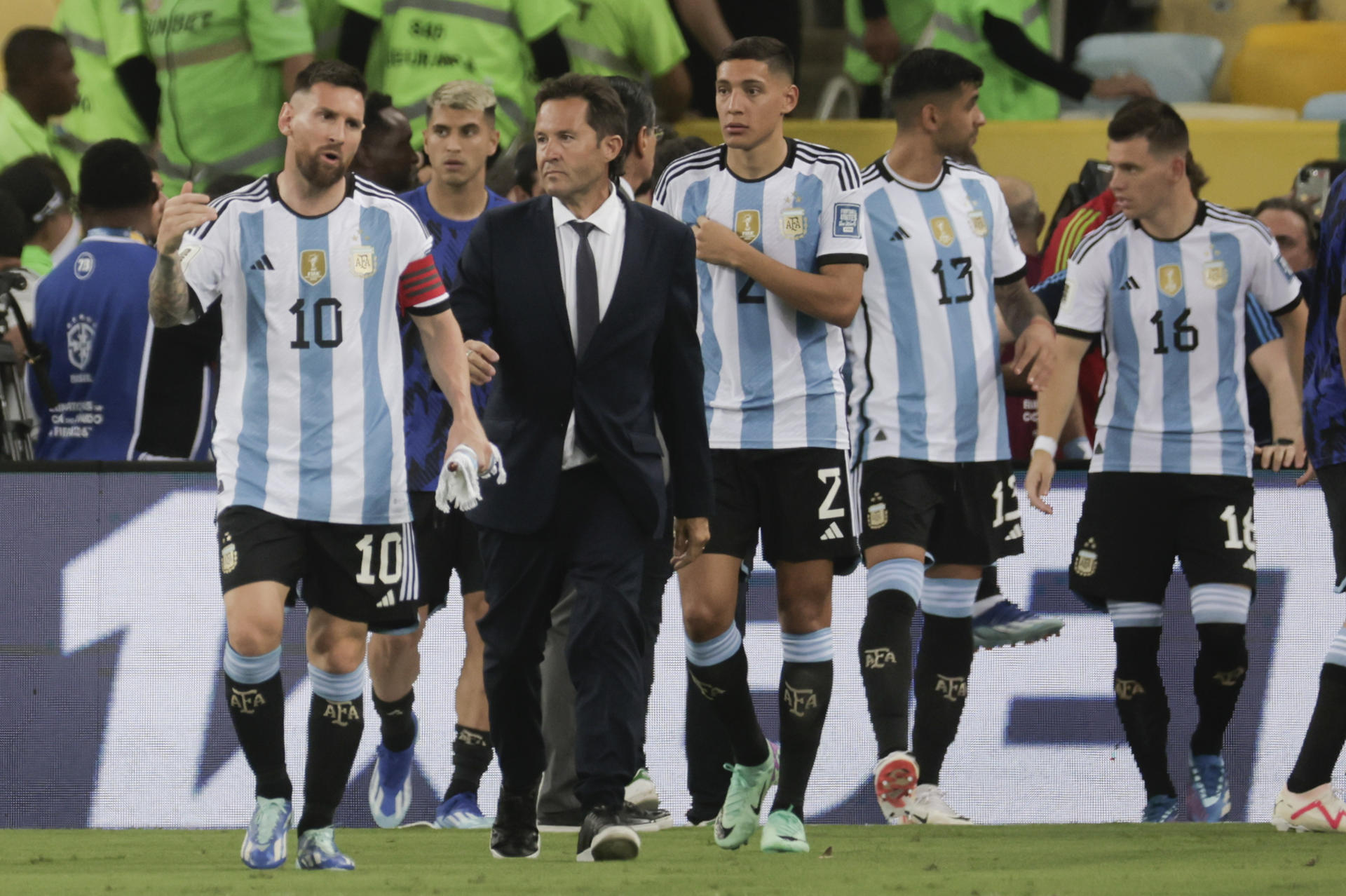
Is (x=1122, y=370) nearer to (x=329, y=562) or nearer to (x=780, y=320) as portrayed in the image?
(x=780, y=320)

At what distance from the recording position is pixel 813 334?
6305 mm

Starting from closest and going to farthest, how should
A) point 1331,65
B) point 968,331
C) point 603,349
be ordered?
1. point 603,349
2. point 968,331
3. point 1331,65

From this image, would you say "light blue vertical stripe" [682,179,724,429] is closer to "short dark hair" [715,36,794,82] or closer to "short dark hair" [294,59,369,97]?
"short dark hair" [715,36,794,82]

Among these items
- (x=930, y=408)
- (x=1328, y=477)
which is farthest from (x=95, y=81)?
(x=1328, y=477)

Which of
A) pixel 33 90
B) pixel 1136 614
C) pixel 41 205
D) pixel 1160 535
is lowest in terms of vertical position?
pixel 1136 614

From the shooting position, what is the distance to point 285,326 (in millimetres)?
5699

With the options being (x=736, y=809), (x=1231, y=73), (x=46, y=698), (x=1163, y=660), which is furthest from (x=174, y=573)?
(x=1231, y=73)

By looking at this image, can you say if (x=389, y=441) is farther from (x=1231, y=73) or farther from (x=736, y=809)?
(x=1231, y=73)

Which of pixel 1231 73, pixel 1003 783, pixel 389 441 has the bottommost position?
pixel 1003 783

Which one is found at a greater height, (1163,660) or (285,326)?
(285,326)

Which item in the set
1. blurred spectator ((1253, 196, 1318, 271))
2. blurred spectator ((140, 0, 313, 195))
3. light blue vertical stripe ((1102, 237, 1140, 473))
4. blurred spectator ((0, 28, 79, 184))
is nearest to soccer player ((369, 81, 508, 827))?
light blue vertical stripe ((1102, 237, 1140, 473))

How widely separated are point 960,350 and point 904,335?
0.20 m

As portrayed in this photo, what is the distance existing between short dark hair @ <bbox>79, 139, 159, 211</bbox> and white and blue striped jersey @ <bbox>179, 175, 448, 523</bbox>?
1.97m

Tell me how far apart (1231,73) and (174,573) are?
694cm
